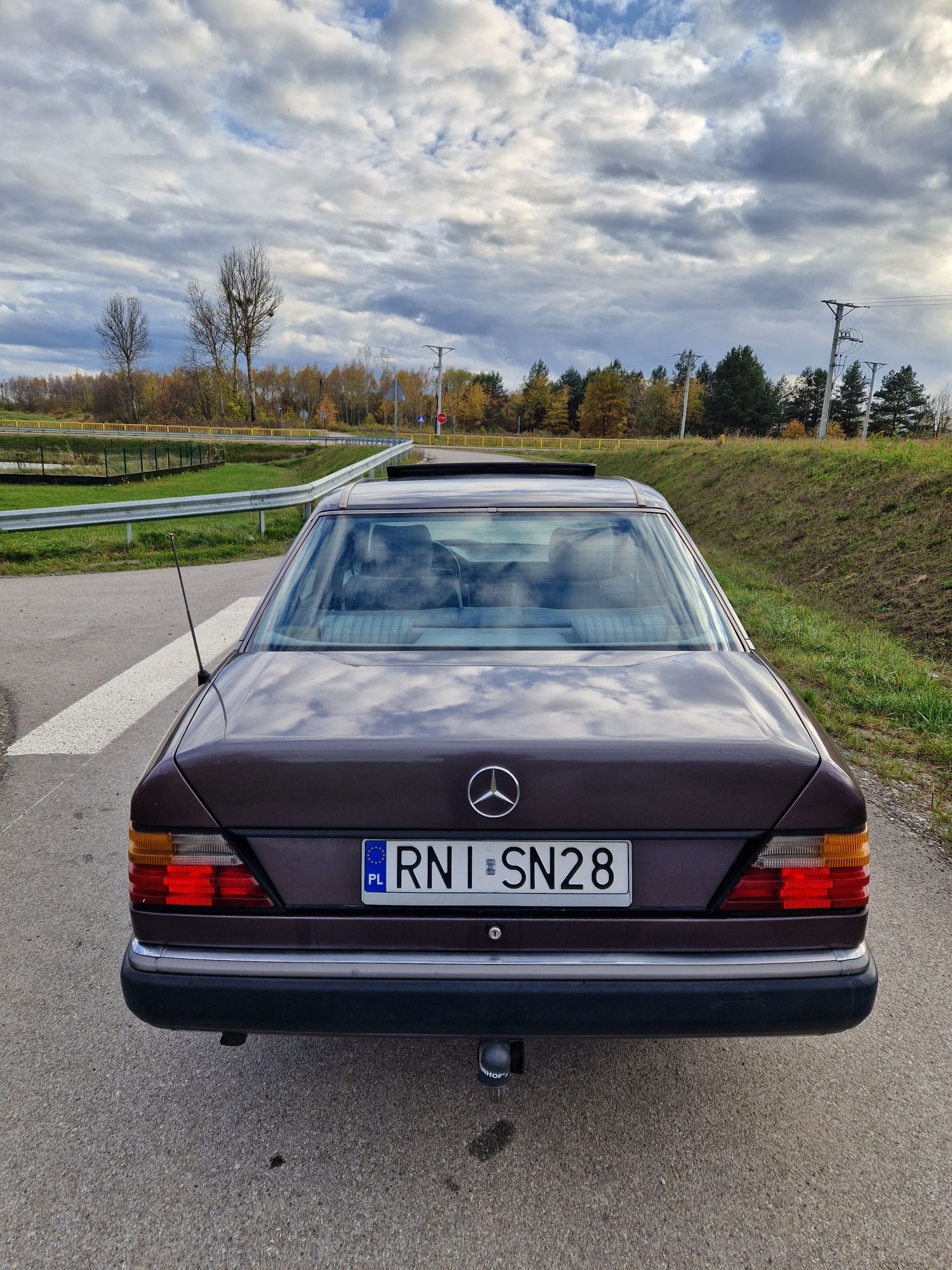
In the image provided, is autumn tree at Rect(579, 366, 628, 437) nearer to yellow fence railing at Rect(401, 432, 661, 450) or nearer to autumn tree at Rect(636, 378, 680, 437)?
autumn tree at Rect(636, 378, 680, 437)

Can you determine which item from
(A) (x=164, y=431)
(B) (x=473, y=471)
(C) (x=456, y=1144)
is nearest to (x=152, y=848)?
(C) (x=456, y=1144)

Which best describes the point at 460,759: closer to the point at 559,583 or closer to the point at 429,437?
the point at 559,583

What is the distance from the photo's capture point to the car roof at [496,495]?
2982 mm

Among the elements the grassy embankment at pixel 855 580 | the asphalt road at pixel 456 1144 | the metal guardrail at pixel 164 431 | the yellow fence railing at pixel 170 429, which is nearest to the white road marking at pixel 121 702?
the asphalt road at pixel 456 1144

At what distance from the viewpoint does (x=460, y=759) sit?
1.79 metres

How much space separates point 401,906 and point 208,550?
1238 centimetres

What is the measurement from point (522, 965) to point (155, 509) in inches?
490

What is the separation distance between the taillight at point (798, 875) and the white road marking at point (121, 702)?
4186 mm

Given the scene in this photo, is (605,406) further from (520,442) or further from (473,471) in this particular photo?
(473,471)

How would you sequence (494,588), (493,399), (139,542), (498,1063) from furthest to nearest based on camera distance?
(493,399), (139,542), (494,588), (498,1063)

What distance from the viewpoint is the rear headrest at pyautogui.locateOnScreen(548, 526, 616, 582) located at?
9.20ft

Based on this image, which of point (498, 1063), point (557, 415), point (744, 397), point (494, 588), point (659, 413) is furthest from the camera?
point (557, 415)

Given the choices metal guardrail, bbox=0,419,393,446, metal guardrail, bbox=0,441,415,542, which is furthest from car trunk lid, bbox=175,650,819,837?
metal guardrail, bbox=0,419,393,446

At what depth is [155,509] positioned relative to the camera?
42.3ft
